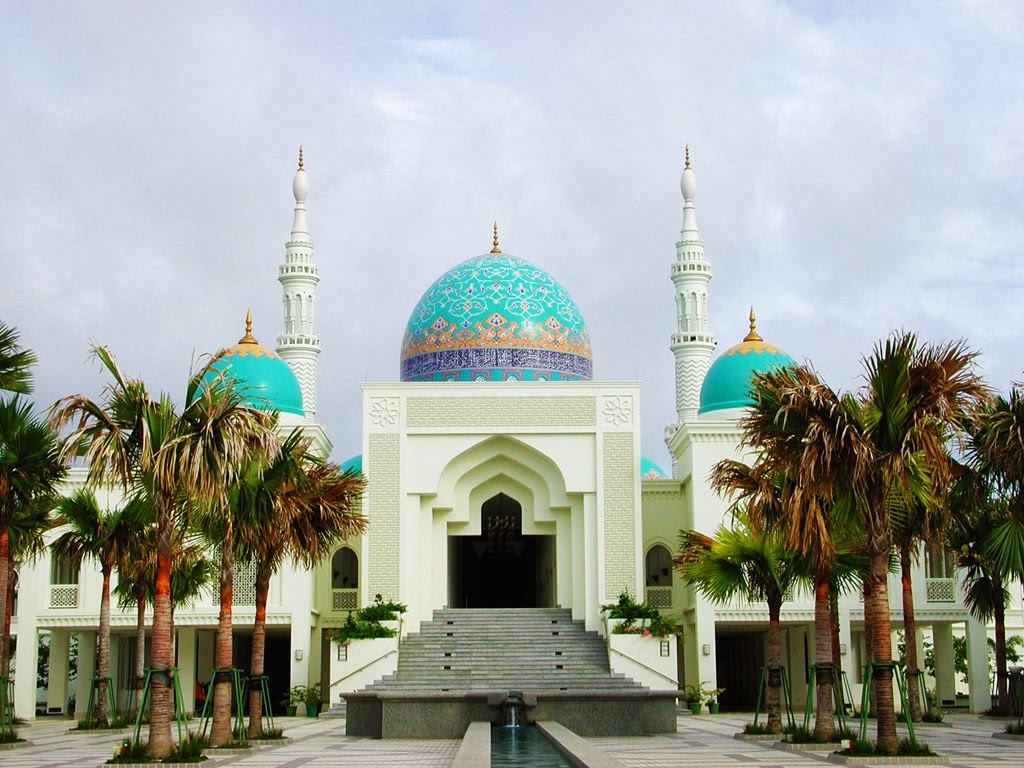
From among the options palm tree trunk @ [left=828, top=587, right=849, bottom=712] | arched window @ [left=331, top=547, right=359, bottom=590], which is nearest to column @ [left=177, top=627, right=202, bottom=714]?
arched window @ [left=331, top=547, right=359, bottom=590]

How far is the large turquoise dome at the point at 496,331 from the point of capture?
1119 inches

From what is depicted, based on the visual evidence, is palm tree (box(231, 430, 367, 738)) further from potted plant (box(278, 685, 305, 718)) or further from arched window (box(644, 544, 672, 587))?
arched window (box(644, 544, 672, 587))

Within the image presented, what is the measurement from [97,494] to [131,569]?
25.3ft

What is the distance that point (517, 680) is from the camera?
2323 centimetres

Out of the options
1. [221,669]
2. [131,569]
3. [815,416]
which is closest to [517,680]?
[131,569]

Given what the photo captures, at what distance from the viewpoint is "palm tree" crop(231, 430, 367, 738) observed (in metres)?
15.4

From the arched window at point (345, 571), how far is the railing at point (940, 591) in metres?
12.3

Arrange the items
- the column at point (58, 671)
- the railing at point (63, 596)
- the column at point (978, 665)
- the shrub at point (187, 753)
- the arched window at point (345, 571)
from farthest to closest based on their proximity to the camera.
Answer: the arched window at point (345, 571) → the column at point (58, 671) → the railing at point (63, 596) → the column at point (978, 665) → the shrub at point (187, 753)

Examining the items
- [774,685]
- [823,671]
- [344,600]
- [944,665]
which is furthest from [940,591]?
[344,600]

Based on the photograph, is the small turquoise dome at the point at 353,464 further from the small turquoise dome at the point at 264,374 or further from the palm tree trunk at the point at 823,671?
the palm tree trunk at the point at 823,671

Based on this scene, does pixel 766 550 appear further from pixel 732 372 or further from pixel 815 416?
pixel 732 372

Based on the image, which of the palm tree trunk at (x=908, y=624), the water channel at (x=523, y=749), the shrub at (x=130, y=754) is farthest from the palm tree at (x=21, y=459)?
the palm tree trunk at (x=908, y=624)

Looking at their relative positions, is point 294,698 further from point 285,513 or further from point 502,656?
point 285,513

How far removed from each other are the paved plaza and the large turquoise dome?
32.2 feet
